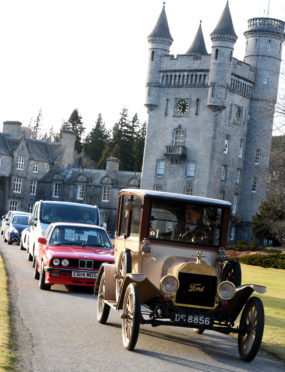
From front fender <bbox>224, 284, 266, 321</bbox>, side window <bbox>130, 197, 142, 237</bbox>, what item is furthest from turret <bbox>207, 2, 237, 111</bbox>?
front fender <bbox>224, 284, 266, 321</bbox>

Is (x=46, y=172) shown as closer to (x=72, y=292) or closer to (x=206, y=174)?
(x=206, y=174)

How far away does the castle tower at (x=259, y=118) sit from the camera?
255 ft

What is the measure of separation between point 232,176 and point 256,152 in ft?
13.1

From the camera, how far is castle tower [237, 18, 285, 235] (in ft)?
255

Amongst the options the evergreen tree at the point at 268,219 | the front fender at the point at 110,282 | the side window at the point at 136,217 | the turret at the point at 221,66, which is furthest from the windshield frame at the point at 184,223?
the turret at the point at 221,66

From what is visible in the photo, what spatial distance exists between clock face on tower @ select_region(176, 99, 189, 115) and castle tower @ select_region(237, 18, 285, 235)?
7.20 metres

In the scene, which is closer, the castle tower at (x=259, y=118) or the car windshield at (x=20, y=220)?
the car windshield at (x=20, y=220)

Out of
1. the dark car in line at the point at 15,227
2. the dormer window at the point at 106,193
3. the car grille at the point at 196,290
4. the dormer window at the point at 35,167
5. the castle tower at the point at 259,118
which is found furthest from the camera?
the dormer window at the point at 35,167

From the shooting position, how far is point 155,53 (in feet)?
259

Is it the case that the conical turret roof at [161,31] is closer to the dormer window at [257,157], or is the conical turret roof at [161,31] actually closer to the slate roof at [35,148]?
the dormer window at [257,157]

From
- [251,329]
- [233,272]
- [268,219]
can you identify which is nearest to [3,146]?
[268,219]

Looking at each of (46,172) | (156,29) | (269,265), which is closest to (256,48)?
(156,29)

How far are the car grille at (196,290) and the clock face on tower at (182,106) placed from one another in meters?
67.0

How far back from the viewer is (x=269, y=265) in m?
42.0
